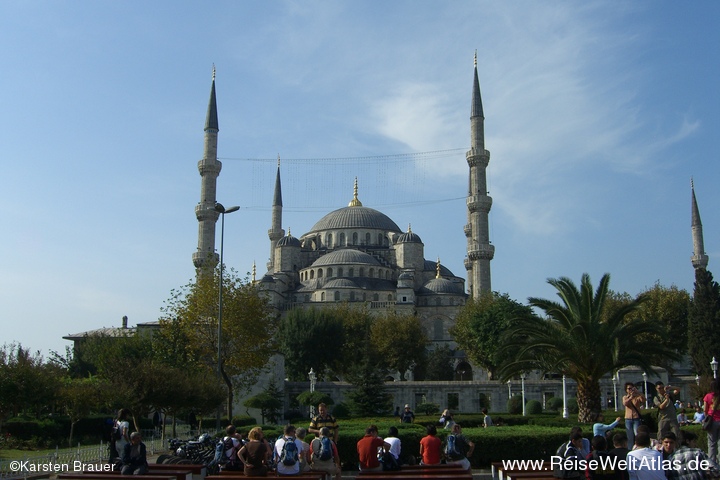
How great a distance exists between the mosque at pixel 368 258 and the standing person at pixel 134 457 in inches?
1605

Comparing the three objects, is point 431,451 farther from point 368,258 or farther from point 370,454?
point 368,258

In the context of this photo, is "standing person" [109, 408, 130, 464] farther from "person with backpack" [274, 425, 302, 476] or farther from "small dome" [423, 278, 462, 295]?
"small dome" [423, 278, 462, 295]

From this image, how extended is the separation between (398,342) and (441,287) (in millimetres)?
18749

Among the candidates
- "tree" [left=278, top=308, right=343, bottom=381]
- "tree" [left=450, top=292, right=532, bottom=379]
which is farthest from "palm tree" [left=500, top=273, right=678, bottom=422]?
"tree" [left=278, top=308, right=343, bottom=381]

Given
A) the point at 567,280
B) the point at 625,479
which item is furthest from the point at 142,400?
the point at 625,479

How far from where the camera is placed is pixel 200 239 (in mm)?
51688

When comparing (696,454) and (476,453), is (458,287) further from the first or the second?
(696,454)

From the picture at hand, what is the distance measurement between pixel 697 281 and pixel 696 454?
37.2 metres

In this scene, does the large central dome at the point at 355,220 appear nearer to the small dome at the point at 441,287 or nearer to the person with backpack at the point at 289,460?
the small dome at the point at 441,287

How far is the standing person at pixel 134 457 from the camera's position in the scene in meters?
10.4

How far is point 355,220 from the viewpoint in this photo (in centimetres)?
7856

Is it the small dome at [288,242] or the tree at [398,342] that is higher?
the small dome at [288,242]

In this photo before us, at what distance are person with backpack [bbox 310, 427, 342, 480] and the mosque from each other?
41.1 m

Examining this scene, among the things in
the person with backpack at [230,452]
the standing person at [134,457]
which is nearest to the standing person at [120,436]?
the standing person at [134,457]
